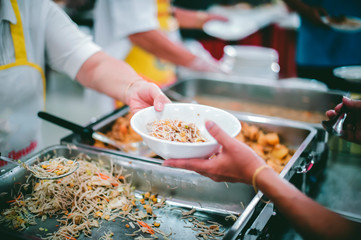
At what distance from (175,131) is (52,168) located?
1.88 ft

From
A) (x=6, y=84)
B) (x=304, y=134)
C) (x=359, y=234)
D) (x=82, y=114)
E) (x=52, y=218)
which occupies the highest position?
(x=6, y=84)

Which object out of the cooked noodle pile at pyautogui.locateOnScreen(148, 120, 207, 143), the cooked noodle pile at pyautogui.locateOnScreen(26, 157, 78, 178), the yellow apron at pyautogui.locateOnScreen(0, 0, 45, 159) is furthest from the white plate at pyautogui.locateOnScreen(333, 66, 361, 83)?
the yellow apron at pyautogui.locateOnScreen(0, 0, 45, 159)

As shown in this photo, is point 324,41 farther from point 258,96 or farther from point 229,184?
point 229,184

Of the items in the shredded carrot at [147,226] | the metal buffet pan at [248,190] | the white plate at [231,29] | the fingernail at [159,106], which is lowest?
the shredded carrot at [147,226]

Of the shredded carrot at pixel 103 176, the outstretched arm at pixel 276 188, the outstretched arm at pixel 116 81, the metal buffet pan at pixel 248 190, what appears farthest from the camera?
the outstretched arm at pixel 116 81

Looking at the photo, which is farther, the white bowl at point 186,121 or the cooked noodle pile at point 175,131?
the cooked noodle pile at point 175,131

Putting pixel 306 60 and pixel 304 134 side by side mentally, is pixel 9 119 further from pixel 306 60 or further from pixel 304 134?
pixel 306 60

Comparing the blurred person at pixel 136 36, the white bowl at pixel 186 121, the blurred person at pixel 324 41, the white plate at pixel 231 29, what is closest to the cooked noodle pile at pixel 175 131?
the white bowl at pixel 186 121

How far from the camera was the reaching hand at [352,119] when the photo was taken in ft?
4.66

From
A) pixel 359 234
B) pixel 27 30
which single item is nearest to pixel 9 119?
pixel 27 30

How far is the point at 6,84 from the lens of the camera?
5.33 ft

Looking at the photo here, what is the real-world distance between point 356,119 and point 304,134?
1.72 ft

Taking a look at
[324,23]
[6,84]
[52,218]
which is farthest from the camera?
[324,23]

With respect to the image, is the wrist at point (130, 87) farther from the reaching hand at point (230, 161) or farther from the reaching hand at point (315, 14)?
the reaching hand at point (315, 14)
